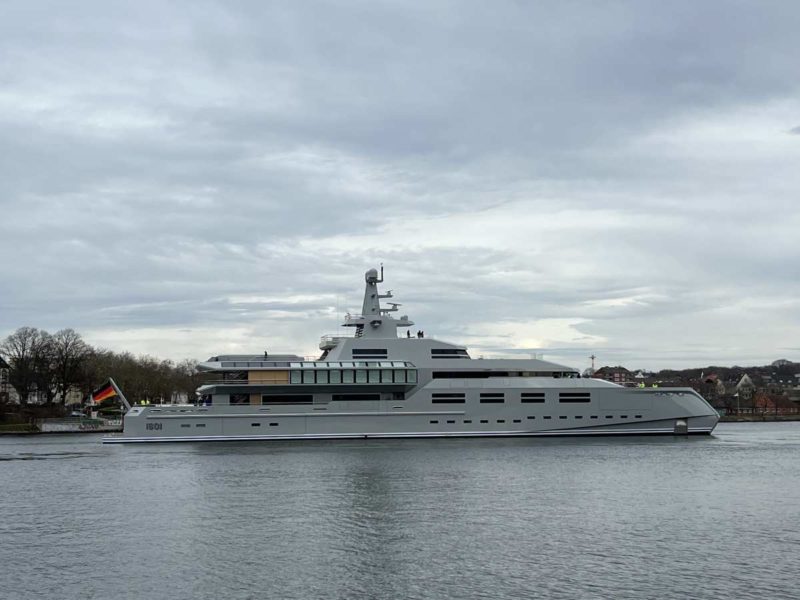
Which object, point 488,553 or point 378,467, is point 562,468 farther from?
point 488,553

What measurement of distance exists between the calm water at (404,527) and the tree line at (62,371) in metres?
62.3

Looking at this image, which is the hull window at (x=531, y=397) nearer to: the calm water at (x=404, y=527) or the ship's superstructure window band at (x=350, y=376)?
the ship's superstructure window band at (x=350, y=376)

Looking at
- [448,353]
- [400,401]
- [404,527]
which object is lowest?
[404,527]

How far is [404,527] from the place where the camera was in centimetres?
2414

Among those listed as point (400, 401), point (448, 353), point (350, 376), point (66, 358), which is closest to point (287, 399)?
point (350, 376)

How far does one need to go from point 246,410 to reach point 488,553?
106ft

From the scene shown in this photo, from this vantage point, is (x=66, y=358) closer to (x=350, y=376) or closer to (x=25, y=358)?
(x=25, y=358)

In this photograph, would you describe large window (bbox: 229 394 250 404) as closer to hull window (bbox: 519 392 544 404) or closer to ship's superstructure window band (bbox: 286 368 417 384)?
ship's superstructure window band (bbox: 286 368 417 384)

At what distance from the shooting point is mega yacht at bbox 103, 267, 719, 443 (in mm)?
51219

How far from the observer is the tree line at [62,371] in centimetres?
9900

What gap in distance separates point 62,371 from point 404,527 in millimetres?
85635

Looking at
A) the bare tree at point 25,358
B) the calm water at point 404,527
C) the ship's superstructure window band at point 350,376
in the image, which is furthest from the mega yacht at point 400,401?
the bare tree at point 25,358

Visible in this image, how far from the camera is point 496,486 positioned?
31.5 metres

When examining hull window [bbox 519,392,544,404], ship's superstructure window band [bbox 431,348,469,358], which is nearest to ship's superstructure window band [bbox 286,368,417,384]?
ship's superstructure window band [bbox 431,348,469,358]
